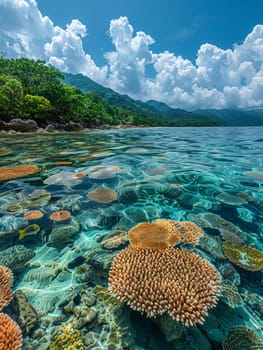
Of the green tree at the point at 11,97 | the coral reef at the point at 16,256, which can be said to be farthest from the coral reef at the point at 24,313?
the green tree at the point at 11,97

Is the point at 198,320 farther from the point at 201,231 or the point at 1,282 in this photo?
the point at 1,282

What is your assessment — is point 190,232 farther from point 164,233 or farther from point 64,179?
point 64,179

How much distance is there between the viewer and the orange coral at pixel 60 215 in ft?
11.3

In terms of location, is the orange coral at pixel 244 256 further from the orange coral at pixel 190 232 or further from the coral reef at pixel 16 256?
the coral reef at pixel 16 256

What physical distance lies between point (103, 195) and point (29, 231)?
179 cm

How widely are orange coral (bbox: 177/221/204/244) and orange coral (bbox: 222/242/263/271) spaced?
42cm

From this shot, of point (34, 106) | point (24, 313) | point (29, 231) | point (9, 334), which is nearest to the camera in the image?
point (9, 334)

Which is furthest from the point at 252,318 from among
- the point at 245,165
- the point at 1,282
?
the point at 245,165

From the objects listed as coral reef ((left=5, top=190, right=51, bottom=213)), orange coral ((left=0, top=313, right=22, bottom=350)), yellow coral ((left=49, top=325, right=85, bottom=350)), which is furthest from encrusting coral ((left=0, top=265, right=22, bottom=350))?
coral reef ((left=5, top=190, right=51, bottom=213))

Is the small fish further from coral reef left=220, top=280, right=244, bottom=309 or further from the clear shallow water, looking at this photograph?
coral reef left=220, top=280, right=244, bottom=309

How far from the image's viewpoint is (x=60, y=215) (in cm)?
355

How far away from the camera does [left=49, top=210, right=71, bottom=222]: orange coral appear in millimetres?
3434

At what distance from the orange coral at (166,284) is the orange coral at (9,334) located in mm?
925

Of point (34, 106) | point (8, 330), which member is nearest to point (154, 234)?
point (8, 330)
